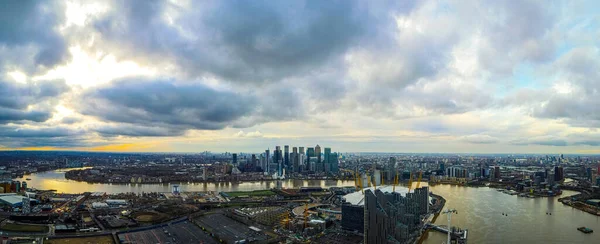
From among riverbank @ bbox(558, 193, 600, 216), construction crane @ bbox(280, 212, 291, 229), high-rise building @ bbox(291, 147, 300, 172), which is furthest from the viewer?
high-rise building @ bbox(291, 147, 300, 172)

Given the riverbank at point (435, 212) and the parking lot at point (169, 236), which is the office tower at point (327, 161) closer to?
the riverbank at point (435, 212)

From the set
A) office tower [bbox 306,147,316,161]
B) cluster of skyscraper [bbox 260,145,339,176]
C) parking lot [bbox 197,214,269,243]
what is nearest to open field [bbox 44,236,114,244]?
parking lot [bbox 197,214,269,243]

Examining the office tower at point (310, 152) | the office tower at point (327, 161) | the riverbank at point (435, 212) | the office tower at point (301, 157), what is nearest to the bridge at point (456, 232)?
the riverbank at point (435, 212)

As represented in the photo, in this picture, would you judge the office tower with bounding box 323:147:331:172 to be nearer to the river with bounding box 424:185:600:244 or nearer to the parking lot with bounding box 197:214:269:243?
the river with bounding box 424:185:600:244

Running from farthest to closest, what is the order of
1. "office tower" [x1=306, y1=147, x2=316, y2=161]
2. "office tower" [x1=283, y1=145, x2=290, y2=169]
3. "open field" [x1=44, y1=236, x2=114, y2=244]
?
1. "office tower" [x1=306, y1=147, x2=316, y2=161]
2. "office tower" [x1=283, y1=145, x2=290, y2=169]
3. "open field" [x1=44, y1=236, x2=114, y2=244]

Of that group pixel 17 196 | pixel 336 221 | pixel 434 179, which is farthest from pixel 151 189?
pixel 434 179

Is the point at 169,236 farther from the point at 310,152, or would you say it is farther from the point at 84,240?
the point at 310,152
